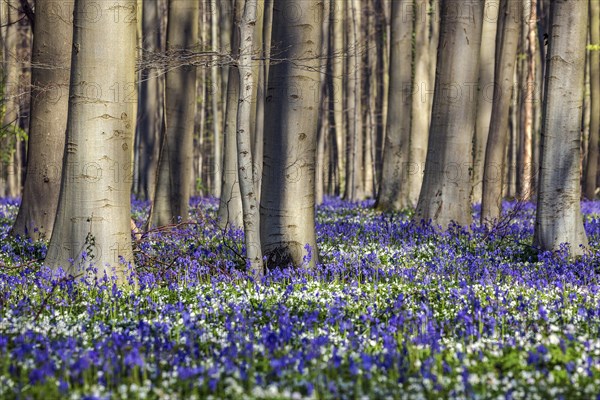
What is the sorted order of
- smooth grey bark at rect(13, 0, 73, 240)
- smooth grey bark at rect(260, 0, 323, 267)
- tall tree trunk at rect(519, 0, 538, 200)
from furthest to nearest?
tall tree trunk at rect(519, 0, 538, 200) → smooth grey bark at rect(13, 0, 73, 240) → smooth grey bark at rect(260, 0, 323, 267)

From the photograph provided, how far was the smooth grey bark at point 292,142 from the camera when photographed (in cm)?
920

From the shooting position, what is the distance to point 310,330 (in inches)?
236

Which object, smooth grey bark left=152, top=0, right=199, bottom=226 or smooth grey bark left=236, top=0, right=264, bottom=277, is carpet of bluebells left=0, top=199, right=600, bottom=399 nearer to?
smooth grey bark left=236, top=0, right=264, bottom=277

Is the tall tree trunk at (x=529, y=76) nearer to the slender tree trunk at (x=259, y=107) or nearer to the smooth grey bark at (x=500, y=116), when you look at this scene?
the smooth grey bark at (x=500, y=116)

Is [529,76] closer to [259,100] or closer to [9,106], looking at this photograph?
[259,100]

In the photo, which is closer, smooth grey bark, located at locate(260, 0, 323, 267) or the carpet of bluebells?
the carpet of bluebells

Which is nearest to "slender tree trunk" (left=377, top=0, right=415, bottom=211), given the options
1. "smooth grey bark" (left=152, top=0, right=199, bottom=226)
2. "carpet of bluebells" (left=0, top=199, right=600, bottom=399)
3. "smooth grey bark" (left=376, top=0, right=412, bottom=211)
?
"smooth grey bark" (left=376, top=0, right=412, bottom=211)

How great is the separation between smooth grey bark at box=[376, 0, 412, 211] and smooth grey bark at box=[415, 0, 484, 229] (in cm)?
535

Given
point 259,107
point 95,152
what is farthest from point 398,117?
point 95,152

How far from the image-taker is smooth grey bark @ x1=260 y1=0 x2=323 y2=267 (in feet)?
30.2

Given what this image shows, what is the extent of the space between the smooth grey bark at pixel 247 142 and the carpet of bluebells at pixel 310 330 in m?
0.36

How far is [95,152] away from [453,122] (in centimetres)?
730

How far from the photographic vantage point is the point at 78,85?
26.8 ft

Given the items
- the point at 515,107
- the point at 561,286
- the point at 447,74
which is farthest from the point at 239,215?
the point at 515,107
